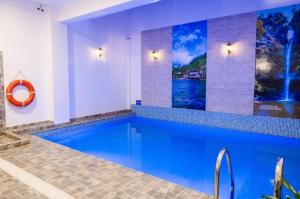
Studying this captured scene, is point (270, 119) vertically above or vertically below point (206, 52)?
below

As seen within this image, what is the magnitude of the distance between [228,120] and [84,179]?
416 cm

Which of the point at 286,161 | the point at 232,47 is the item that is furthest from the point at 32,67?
the point at 286,161

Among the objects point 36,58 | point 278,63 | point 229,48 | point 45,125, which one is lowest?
point 45,125

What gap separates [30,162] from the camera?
3.34 meters

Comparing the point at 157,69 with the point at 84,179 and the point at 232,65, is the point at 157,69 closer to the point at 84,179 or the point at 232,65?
the point at 232,65

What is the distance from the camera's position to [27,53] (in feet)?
17.3

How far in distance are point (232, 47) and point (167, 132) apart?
2607mm

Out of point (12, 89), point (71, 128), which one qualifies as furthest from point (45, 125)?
point (12, 89)

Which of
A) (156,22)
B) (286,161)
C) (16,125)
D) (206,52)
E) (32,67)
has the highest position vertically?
(156,22)

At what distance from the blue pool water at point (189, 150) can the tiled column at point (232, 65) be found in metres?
0.71

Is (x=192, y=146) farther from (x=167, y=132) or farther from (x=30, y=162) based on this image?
(x=30, y=162)

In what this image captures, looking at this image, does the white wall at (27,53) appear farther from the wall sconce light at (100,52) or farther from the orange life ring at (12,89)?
the wall sconce light at (100,52)

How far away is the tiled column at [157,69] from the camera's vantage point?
7027mm

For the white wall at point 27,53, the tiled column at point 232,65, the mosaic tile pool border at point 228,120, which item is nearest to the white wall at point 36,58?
the white wall at point 27,53
